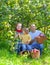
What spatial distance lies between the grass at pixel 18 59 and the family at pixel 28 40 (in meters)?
0.22

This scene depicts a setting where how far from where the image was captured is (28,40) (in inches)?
343

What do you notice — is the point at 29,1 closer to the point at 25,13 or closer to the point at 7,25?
the point at 25,13

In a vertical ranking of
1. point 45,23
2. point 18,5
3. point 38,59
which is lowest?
point 38,59

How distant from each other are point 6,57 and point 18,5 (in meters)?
1.49

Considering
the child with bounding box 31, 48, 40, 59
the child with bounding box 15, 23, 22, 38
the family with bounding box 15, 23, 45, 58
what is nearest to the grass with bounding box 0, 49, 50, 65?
the child with bounding box 31, 48, 40, 59

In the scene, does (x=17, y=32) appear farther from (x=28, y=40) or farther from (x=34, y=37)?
(x=34, y=37)

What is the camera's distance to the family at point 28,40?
28.2ft

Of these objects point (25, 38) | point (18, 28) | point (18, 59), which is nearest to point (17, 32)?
point (18, 28)

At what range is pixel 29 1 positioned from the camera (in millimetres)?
9023

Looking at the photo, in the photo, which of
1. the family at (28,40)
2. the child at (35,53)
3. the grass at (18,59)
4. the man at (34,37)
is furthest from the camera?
the man at (34,37)

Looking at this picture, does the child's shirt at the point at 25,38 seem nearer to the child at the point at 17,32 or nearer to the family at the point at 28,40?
the family at the point at 28,40

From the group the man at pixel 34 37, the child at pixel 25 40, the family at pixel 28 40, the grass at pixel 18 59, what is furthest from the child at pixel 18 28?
the grass at pixel 18 59

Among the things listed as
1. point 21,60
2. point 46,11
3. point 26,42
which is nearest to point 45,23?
point 46,11

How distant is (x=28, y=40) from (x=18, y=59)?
72 cm
